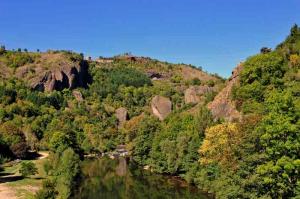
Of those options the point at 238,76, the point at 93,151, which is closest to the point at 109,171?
the point at 238,76

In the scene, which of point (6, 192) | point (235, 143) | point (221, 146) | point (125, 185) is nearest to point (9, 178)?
point (6, 192)

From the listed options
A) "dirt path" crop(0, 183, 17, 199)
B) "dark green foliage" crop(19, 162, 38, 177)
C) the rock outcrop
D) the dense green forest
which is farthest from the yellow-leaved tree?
"dark green foliage" crop(19, 162, 38, 177)

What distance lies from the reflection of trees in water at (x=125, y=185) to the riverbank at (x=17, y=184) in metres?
8.71

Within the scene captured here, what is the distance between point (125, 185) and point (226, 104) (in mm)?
32559

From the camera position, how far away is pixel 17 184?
79250 millimetres

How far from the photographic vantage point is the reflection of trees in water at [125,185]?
3140 inches

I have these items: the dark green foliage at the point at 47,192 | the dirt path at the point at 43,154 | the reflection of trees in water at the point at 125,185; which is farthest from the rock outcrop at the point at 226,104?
the dirt path at the point at 43,154

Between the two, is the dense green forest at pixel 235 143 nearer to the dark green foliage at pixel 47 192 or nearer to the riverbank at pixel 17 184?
the dark green foliage at pixel 47 192

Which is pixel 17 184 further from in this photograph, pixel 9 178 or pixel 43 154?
pixel 43 154

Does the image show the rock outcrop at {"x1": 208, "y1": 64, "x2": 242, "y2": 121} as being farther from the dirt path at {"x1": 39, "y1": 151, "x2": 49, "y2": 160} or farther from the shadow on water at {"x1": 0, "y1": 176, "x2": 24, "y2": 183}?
the dirt path at {"x1": 39, "y1": 151, "x2": 49, "y2": 160}

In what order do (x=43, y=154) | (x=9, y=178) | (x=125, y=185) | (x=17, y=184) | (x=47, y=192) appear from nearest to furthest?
1. (x=47, y=192)
2. (x=17, y=184)
3. (x=9, y=178)
4. (x=125, y=185)
5. (x=43, y=154)

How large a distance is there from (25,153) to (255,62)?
72.9m

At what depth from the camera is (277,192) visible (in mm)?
41719

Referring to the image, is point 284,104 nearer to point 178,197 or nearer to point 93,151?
point 178,197
